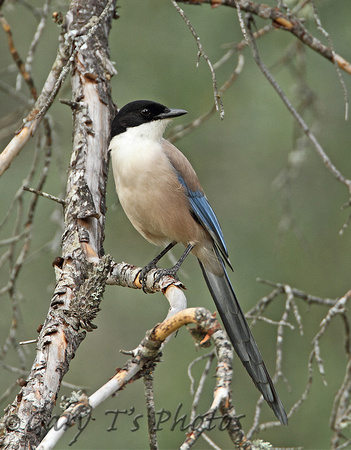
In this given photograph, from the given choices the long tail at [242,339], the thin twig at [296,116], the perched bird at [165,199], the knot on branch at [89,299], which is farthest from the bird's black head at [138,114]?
the knot on branch at [89,299]

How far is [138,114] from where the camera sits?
3.68 m

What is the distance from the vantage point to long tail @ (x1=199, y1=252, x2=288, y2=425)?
282 cm

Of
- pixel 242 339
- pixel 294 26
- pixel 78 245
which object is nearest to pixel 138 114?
pixel 294 26

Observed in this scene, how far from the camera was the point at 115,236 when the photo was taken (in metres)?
5.38

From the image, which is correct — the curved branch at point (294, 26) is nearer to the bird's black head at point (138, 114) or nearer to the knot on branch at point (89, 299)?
the bird's black head at point (138, 114)

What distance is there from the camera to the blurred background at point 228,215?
15.8 ft

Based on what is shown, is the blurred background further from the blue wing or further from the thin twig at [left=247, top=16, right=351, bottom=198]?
the thin twig at [left=247, top=16, right=351, bottom=198]

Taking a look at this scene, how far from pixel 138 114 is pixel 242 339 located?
1522mm

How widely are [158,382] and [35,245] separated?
1555 mm

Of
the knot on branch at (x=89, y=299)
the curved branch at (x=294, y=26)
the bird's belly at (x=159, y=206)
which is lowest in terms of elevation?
the knot on branch at (x=89, y=299)

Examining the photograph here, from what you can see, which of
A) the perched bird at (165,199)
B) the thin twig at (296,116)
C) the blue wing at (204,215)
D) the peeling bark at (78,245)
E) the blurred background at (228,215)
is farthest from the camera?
the blurred background at (228,215)

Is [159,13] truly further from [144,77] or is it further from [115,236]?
[115,236]

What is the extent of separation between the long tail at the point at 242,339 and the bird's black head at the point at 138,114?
39.1 inches

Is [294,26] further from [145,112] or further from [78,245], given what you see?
[78,245]
